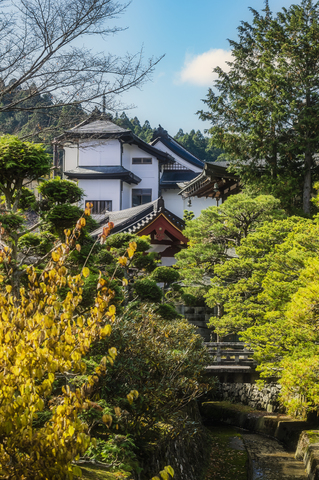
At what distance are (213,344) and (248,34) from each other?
13.0m

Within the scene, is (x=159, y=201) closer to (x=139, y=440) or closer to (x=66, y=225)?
(x=66, y=225)

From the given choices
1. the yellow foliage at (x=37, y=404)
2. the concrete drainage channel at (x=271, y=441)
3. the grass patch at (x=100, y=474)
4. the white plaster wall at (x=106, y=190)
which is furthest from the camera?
the white plaster wall at (x=106, y=190)

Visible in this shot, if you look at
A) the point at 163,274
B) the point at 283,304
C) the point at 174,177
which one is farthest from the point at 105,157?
the point at 283,304

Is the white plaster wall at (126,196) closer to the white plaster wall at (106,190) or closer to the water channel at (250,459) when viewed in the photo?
the white plaster wall at (106,190)

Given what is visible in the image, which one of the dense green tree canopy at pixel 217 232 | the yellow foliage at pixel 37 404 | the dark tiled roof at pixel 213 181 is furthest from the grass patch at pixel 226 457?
the dark tiled roof at pixel 213 181

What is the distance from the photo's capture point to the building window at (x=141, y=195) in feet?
110

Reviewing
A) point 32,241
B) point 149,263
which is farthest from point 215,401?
point 32,241

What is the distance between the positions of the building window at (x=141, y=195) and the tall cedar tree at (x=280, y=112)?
1540 cm

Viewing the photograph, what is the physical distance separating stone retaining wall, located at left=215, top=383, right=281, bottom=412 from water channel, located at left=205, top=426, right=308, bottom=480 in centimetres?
191

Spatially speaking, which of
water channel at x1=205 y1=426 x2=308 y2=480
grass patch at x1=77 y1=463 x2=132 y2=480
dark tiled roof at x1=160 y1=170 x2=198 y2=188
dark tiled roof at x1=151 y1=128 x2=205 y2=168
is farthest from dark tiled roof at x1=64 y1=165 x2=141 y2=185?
grass patch at x1=77 y1=463 x2=132 y2=480

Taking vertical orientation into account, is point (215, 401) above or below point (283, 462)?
below

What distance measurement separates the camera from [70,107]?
8.38 meters

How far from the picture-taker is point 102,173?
30.2m

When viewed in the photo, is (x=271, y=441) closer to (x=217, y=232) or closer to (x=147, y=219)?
(x=217, y=232)
